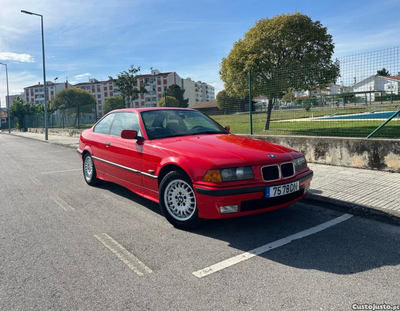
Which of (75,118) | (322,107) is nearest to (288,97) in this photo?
(322,107)

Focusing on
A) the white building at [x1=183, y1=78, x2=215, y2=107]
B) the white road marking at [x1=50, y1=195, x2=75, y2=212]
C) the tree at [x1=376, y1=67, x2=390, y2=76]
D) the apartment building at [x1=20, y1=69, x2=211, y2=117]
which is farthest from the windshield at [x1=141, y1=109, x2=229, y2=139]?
the white building at [x1=183, y1=78, x2=215, y2=107]

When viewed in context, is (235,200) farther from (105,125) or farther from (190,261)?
(105,125)

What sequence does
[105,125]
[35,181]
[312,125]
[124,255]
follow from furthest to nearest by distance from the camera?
1. [312,125]
2. [35,181]
3. [105,125]
4. [124,255]

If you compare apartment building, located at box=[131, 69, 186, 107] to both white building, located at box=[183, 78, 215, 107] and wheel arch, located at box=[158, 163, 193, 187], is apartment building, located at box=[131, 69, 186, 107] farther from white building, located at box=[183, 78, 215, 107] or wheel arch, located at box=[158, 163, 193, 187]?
wheel arch, located at box=[158, 163, 193, 187]

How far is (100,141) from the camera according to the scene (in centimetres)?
579

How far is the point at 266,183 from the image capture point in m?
3.58

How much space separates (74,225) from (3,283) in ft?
4.76

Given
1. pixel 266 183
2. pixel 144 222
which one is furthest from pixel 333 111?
pixel 144 222

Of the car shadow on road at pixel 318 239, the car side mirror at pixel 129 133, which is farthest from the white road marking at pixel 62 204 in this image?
the car shadow on road at pixel 318 239

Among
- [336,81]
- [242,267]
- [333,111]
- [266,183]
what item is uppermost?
[336,81]

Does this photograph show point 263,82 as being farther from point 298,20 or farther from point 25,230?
point 25,230

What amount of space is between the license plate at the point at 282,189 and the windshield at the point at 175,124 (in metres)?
1.66

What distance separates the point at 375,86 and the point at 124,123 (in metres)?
5.93

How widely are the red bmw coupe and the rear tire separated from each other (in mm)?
1091
